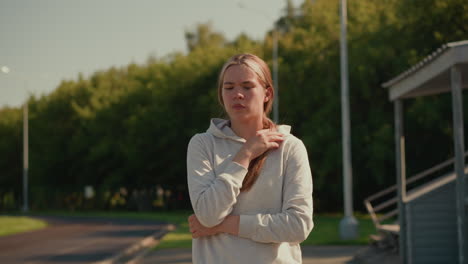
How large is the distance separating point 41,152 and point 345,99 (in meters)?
51.1

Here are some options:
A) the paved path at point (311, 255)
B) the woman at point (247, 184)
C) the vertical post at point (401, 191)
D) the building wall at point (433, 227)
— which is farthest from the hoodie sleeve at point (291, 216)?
the paved path at point (311, 255)

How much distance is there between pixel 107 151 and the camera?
199ft

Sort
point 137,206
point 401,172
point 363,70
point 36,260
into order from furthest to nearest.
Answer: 1. point 137,206
2. point 363,70
3. point 36,260
4. point 401,172

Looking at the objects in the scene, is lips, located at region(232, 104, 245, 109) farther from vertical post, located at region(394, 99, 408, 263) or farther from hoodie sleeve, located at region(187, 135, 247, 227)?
vertical post, located at region(394, 99, 408, 263)

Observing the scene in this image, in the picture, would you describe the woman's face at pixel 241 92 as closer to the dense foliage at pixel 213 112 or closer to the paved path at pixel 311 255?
the paved path at pixel 311 255

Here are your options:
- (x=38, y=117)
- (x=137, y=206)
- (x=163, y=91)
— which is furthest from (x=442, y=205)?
(x=38, y=117)

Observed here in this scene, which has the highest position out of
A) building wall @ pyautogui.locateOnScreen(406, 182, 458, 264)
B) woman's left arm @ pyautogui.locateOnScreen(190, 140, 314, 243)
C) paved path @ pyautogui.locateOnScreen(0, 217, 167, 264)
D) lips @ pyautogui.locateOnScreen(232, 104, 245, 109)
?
lips @ pyautogui.locateOnScreen(232, 104, 245, 109)

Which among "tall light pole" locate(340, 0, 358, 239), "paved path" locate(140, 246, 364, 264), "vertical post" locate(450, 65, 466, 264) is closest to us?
"vertical post" locate(450, 65, 466, 264)

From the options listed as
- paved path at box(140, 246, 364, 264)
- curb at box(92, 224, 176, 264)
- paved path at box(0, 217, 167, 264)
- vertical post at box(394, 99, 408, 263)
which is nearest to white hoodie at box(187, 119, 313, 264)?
vertical post at box(394, 99, 408, 263)

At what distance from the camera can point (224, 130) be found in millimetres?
3107

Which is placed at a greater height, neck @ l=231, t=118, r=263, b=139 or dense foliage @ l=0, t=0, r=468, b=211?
dense foliage @ l=0, t=0, r=468, b=211

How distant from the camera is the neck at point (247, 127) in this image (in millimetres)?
3104

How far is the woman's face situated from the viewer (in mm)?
3000

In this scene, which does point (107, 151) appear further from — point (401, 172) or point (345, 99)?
point (401, 172)
